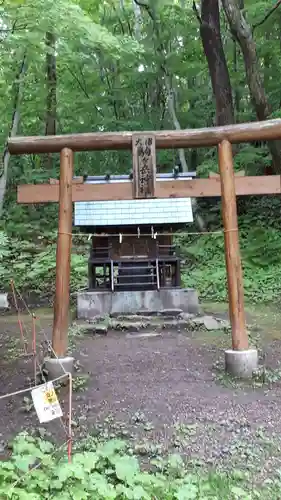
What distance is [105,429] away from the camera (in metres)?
4.32

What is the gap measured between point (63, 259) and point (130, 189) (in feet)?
4.26

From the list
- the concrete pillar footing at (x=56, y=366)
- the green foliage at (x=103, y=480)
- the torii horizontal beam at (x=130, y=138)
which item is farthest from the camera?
the torii horizontal beam at (x=130, y=138)

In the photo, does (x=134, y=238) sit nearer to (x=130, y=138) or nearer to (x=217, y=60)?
(x=130, y=138)

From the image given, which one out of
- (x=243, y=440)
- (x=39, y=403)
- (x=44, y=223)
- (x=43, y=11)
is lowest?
(x=243, y=440)

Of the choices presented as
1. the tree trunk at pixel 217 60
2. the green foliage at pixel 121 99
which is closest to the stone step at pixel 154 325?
the green foliage at pixel 121 99

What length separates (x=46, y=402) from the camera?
334 centimetres

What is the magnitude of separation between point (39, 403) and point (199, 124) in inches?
573

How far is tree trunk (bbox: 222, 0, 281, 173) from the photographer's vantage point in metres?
10.9

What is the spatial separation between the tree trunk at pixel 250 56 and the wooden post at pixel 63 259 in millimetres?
7165

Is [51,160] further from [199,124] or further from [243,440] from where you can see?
Result: [243,440]

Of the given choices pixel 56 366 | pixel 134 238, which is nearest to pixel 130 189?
pixel 56 366

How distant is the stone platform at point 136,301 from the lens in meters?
9.70

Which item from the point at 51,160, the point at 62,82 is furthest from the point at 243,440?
the point at 62,82

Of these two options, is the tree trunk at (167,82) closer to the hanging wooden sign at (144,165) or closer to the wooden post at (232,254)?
the wooden post at (232,254)
